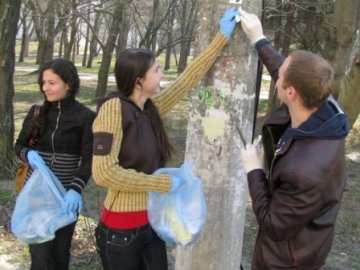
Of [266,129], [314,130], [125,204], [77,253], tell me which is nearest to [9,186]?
[77,253]

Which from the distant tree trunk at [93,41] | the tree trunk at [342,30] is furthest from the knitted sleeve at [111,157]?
the distant tree trunk at [93,41]

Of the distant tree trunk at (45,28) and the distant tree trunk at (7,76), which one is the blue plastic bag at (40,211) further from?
the distant tree trunk at (45,28)

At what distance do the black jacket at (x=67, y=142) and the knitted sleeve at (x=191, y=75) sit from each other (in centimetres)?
48

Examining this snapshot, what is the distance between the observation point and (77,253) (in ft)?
14.3

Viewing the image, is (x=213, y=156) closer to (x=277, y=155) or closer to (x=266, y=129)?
(x=266, y=129)

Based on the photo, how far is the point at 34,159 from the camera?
2.98 metres

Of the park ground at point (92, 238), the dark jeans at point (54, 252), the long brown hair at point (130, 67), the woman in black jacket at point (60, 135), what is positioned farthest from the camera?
the park ground at point (92, 238)

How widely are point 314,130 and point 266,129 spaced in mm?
389

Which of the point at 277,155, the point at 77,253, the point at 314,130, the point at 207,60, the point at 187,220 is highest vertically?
the point at 207,60

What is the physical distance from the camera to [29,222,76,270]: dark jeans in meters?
3.11

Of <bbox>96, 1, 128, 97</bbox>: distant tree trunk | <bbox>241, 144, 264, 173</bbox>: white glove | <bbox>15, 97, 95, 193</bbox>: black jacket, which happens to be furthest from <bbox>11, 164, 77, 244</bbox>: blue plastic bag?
<bbox>96, 1, 128, 97</bbox>: distant tree trunk

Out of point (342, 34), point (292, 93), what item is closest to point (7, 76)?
point (292, 93)

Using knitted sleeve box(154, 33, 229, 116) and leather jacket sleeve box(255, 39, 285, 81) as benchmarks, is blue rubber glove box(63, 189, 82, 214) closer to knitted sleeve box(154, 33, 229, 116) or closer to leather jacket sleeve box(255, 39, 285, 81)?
knitted sleeve box(154, 33, 229, 116)

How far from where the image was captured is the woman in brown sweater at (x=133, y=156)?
239 centimetres
